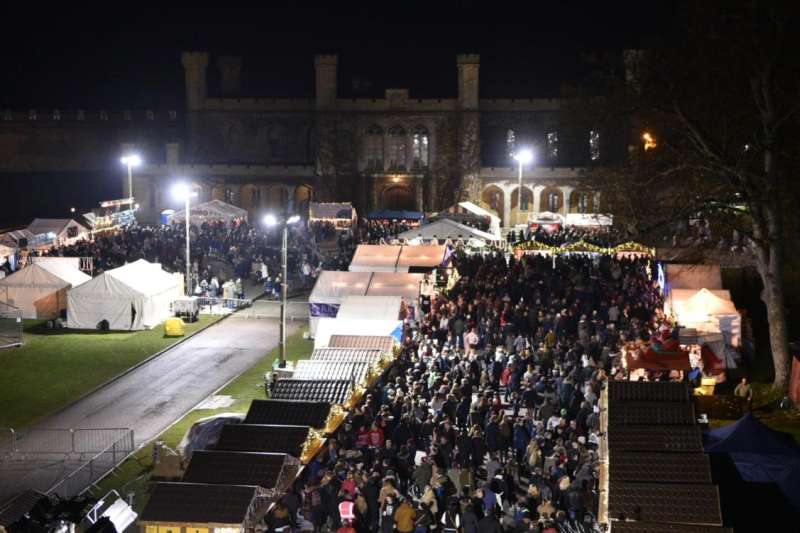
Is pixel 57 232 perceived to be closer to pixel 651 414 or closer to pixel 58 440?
pixel 58 440

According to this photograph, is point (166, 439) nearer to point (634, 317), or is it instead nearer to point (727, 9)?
point (634, 317)

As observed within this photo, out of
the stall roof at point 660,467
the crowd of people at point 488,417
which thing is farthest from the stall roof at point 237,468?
the stall roof at point 660,467

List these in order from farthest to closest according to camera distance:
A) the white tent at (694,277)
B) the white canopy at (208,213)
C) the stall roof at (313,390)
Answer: the white canopy at (208,213), the white tent at (694,277), the stall roof at (313,390)

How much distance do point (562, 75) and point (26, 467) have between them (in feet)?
174

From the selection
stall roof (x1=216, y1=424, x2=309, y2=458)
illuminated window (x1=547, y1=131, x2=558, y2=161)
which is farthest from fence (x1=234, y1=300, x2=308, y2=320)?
illuminated window (x1=547, y1=131, x2=558, y2=161)

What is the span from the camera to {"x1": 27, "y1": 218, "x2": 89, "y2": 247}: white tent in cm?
4769

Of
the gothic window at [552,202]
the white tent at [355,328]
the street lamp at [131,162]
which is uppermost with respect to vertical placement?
the street lamp at [131,162]

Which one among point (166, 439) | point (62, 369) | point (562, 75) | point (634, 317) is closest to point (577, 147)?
point (562, 75)

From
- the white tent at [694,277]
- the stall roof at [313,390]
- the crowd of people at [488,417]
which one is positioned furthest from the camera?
the white tent at [694,277]

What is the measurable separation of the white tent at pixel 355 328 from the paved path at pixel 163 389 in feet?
7.96

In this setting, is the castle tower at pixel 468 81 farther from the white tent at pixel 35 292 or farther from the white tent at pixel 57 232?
the white tent at pixel 35 292

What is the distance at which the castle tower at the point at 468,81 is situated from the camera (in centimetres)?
6412

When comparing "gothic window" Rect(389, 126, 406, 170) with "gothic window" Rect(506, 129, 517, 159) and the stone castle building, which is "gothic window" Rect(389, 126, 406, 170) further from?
"gothic window" Rect(506, 129, 517, 159)

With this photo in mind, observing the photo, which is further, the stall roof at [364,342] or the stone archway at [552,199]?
the stone archway at [552,199]
